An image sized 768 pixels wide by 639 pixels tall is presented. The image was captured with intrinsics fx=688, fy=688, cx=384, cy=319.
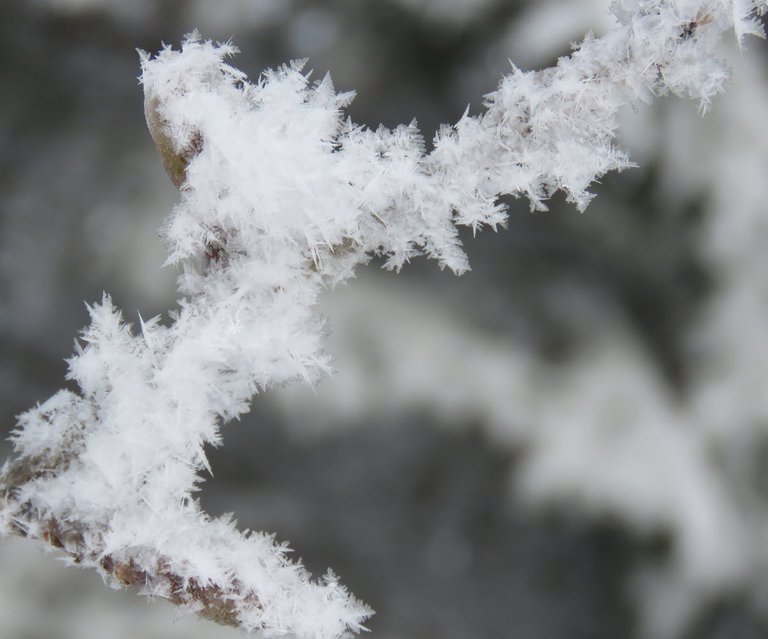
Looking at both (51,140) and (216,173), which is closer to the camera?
(216,173)

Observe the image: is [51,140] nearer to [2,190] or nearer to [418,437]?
[2,190]

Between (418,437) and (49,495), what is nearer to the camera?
(49,495)

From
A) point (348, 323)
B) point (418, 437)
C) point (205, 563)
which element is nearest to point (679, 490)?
point (418, 437)

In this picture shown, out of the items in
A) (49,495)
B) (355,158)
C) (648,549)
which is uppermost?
(648,549)

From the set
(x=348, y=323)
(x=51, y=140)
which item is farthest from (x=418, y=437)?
(x=51, y=140)

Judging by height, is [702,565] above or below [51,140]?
below

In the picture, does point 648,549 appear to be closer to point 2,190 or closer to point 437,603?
point 437,603
